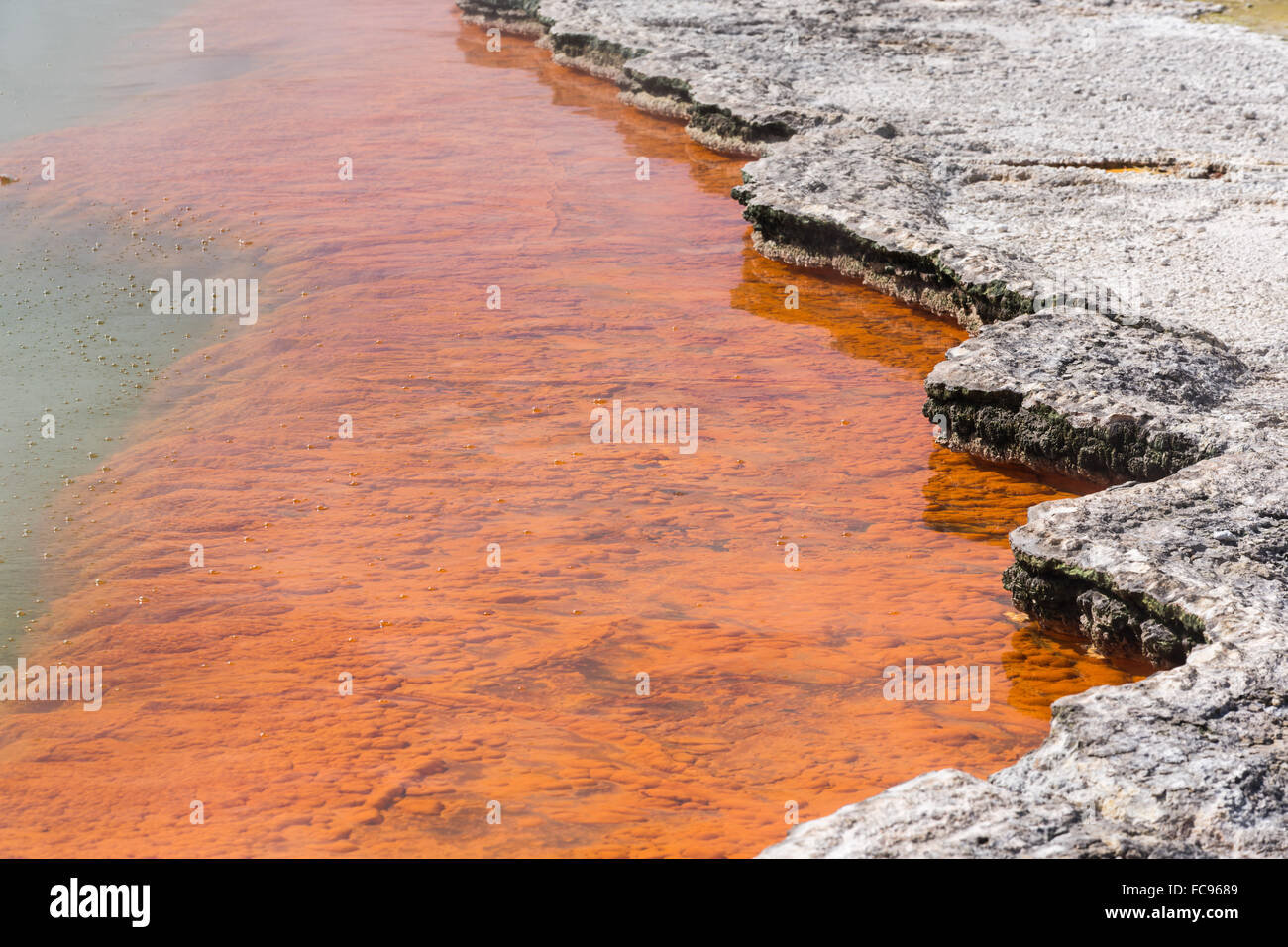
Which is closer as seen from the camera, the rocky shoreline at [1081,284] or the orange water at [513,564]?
the rocky shoreline at [1081,284]

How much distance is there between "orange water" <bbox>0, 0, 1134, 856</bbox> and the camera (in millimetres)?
3316

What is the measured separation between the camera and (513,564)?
437 cm

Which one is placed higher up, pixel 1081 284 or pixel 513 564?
pixel 1081 284

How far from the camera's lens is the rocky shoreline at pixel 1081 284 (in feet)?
9.10

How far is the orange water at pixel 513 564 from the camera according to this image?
3.32 m

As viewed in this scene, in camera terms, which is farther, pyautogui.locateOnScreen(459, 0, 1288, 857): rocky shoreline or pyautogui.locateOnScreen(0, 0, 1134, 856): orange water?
pyautogui.locateOnScreen(0, 0, 1134, 856): orange water

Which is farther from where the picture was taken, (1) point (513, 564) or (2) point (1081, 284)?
(2) point (1081, 284)

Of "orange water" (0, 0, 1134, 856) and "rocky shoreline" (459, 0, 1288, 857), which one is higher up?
"rocky shoreline" (459, 0, 1288, 857)

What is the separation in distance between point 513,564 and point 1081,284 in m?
3.29

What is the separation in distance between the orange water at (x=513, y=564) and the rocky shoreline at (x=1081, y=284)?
1.06 feet

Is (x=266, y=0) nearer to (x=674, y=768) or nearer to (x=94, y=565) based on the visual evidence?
(x=94, y=565)

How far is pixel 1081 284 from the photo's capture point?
5793 mm

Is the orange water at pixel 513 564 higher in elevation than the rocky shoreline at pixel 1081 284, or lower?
lower

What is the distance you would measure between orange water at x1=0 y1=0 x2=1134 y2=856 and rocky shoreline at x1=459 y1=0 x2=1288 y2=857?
322mm
